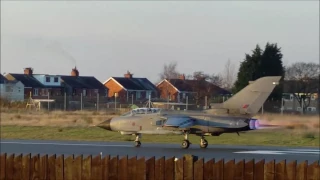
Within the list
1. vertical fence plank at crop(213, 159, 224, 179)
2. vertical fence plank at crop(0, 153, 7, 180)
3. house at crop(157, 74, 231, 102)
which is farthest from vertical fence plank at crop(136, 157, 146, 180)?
house at crop(157, 74, 231, 102)

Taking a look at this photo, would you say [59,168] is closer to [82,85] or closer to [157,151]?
[157,151]

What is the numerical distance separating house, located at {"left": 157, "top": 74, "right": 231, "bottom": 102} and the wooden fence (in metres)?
69.0

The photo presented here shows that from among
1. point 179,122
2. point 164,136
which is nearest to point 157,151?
point 179,122

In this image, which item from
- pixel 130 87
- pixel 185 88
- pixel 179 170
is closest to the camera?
pixel 179 170

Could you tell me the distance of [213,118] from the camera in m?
27.2

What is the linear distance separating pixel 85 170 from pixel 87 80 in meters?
91.5

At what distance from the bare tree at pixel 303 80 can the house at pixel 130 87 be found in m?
21.0

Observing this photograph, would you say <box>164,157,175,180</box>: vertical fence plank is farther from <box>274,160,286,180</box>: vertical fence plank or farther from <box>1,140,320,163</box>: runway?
<box>1,140,320,163</box>: runway

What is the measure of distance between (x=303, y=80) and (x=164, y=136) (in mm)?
55636

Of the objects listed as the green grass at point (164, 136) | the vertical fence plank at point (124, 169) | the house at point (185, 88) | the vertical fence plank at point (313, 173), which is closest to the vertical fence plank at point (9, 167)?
the vertical fence plank at point (124, 169)

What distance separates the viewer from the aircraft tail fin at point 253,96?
2723cm

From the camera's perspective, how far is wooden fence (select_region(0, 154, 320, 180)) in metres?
9.05

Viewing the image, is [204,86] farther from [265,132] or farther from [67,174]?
[67,174]

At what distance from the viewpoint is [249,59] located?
6419 cm
